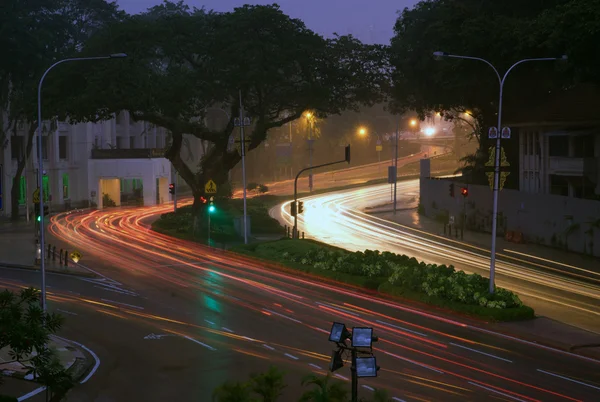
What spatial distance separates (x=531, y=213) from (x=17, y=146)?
155 ft

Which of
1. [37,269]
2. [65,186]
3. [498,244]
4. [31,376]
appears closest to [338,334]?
[31,376]

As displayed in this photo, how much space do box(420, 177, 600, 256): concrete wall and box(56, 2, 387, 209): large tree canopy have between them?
12.8 meters

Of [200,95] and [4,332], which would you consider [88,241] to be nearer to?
[200,95]

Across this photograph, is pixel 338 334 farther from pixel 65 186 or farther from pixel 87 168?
pixel 65 186

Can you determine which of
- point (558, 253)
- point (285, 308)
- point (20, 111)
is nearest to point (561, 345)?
point (285, 308)

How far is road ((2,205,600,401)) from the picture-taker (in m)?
20.7

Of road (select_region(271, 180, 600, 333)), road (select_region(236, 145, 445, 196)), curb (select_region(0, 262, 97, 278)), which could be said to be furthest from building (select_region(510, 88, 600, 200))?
road (select_region(236, 145, 445, 196))

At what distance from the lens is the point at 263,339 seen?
26.2 meters

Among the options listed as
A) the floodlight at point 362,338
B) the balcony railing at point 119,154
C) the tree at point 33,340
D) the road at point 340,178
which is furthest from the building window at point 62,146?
the floodlight at point 362,338

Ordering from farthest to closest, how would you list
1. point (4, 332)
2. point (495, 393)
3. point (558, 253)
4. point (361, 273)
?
point (558, 253)
point (361, 273)
point (495, 393)
point (4, 332)

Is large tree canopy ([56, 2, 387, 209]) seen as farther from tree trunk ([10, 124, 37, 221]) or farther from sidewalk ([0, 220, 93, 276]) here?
tree trunk ([10, 124, 37, 221])

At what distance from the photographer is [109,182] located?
289 feet

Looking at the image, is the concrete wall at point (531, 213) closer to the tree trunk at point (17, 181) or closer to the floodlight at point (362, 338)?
the tree trunk at point (17, 181)

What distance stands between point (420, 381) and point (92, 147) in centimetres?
7048
